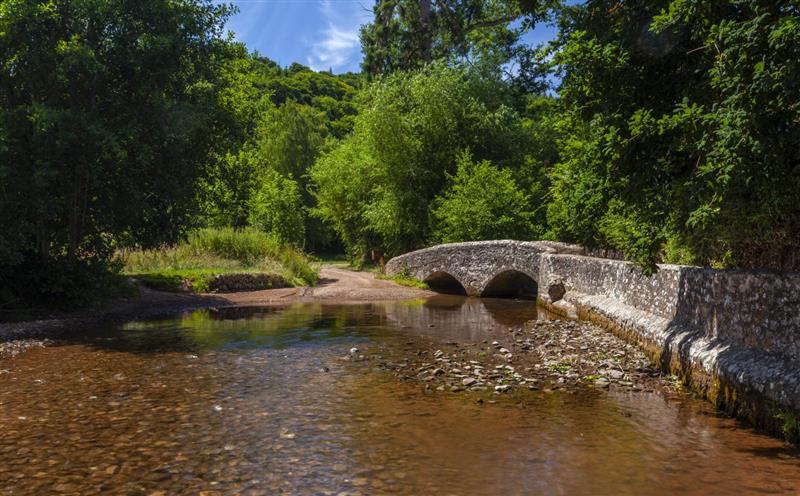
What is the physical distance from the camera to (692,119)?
7.05 meters

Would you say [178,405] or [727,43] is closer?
[727,43]

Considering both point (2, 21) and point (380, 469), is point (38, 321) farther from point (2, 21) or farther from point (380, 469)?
point (380, 469)

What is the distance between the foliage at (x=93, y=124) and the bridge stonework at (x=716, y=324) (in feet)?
40.7

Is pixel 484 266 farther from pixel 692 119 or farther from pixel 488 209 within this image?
pixel 692 119

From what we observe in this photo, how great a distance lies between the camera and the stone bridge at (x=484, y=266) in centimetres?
2312

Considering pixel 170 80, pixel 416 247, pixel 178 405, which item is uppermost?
pixel 170 80

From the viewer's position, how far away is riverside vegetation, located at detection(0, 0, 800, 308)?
709 centimetres

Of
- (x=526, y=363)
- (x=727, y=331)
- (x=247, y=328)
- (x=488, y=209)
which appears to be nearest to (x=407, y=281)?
(x=488, y=209)

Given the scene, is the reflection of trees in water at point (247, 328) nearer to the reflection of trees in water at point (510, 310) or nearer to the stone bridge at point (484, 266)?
the reflection of trees in water at point (510, 310)

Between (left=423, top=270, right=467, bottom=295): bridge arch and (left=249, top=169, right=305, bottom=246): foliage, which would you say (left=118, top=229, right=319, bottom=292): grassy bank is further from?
(left=249, top=169, right=305, bottom=246): foliage

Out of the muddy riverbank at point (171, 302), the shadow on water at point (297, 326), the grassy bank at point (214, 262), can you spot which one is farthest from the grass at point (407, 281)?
the shadow on water at point (297, 326)

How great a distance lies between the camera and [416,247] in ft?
110

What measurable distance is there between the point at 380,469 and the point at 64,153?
523 inches

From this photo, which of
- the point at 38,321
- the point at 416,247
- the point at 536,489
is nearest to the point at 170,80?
the point at 38,321
